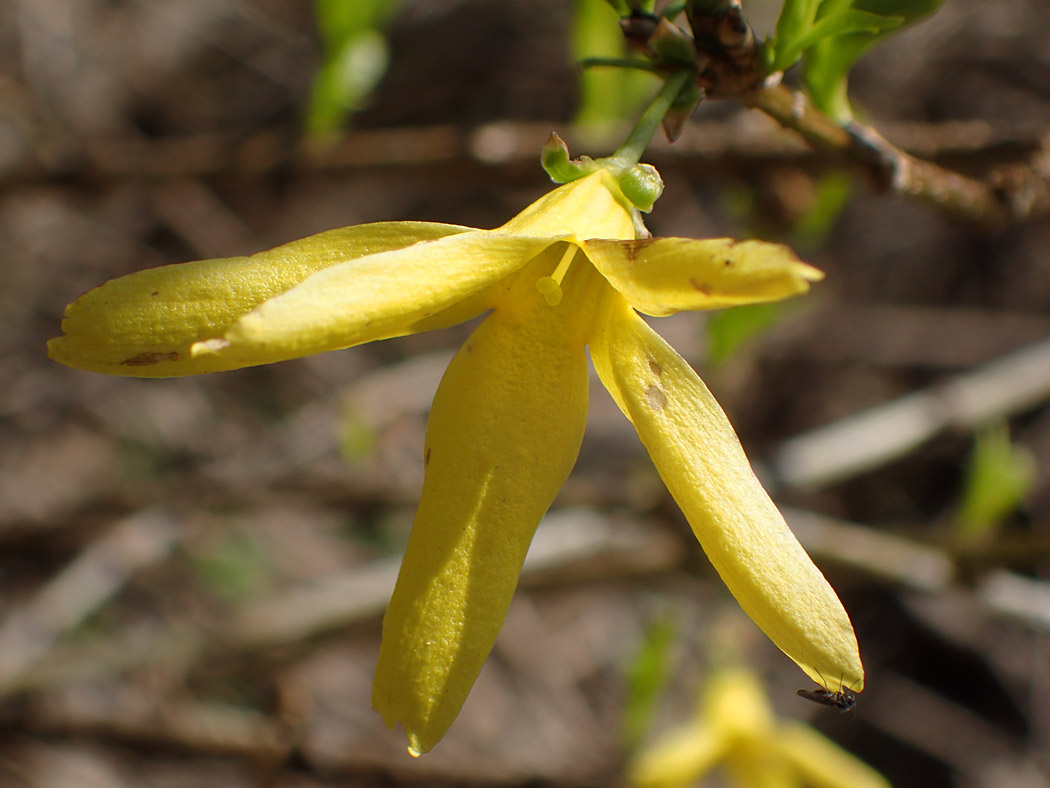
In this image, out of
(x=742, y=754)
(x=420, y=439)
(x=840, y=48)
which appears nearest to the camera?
(x=840, y=48)

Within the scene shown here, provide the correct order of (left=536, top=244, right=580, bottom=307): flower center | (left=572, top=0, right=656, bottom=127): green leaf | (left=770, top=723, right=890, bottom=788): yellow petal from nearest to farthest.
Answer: (left=536, top=244, right=580, bottom=307): flower center
(left=572, top=0, right=656, bottom=127): green leaf
(left=770, top=723, right=890, bottom=788): yellow petal

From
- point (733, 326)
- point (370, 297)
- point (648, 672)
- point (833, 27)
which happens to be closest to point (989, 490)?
point (733, 326)

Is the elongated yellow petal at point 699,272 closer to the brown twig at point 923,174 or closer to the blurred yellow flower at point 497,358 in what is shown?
the blurred yellow flower at point 497,358

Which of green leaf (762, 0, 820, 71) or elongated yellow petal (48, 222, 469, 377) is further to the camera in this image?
green leaf (762, 0, 820, 71)

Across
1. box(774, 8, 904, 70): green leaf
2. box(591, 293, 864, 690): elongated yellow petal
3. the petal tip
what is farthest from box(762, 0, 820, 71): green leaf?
the petal tip

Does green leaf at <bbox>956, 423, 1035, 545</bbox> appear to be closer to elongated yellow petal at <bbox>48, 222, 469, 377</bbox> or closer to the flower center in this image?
the flower center

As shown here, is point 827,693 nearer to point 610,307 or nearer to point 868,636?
point 610,307

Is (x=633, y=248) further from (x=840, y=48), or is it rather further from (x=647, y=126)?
(x=840, y=48)
